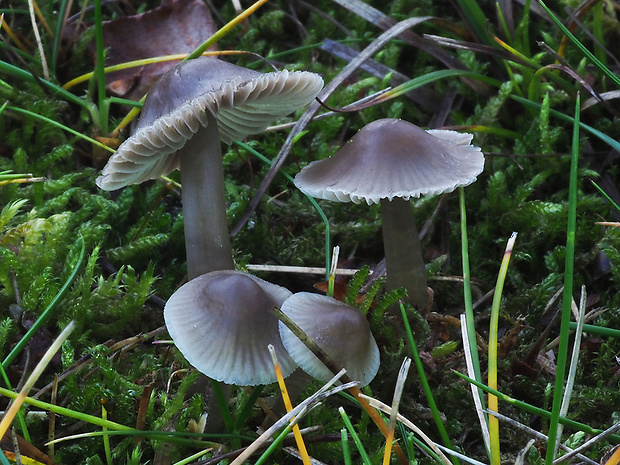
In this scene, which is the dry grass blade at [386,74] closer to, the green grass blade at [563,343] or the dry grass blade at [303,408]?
the green grass blade at [563,343]

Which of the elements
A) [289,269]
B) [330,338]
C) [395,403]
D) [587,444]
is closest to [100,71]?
[289,269]

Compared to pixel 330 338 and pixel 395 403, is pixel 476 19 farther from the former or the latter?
pixel 395 403

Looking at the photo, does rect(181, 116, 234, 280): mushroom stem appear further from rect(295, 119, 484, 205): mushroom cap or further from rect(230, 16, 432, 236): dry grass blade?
rect(230, 16, 432, 236): dry grass blade

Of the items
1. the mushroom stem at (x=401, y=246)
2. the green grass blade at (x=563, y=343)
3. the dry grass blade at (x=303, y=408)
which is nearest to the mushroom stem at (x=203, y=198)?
the mushroom stem at (x=401, y=246)

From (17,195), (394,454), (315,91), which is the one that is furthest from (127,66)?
(394,454)

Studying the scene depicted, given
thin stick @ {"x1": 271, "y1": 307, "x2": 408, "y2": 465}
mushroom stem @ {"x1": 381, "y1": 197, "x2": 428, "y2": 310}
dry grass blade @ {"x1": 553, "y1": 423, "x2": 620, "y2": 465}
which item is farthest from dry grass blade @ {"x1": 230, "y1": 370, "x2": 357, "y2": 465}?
mushroom stem @ {"x1": 381, "y1": 197, "x2": 428, "y2": 310}
